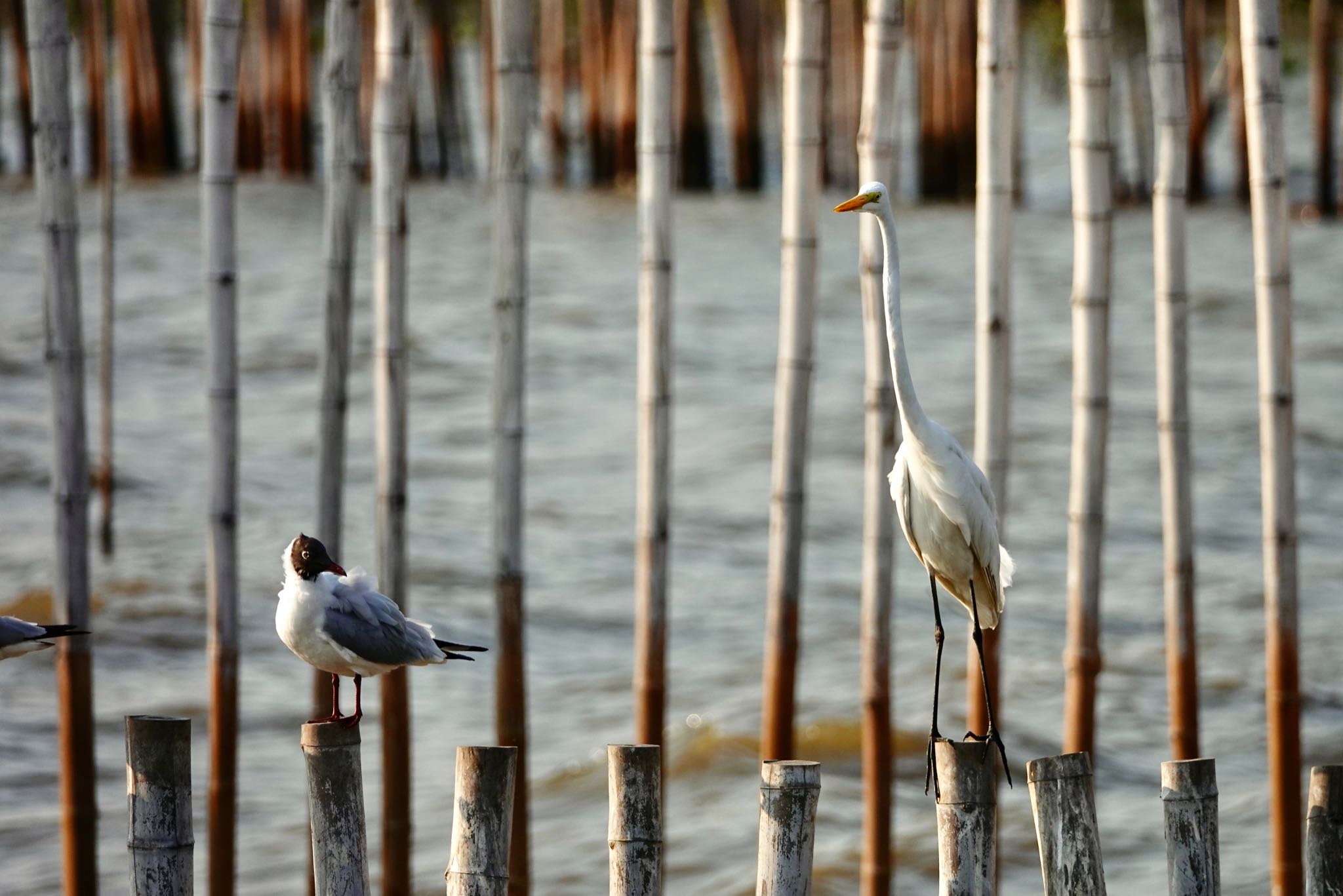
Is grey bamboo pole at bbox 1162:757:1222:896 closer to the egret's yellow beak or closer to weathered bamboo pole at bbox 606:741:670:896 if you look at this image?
weathered bamboo pole at bbox 606:741:670:896

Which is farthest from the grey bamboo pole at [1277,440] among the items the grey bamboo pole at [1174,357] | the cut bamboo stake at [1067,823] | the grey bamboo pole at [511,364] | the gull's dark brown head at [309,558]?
the gull's dark brown head at [309,558]

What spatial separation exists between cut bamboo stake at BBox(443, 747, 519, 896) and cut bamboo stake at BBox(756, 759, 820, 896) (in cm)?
74

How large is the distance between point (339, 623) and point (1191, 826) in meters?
2.61

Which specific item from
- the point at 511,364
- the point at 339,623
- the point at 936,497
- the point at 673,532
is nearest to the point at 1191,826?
the point at 936,497

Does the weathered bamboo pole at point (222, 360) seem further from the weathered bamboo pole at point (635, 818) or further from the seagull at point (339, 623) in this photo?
the weathered bamboo pole at point (635, 818)

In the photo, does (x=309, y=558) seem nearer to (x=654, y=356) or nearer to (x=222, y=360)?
(x=222, y=360)

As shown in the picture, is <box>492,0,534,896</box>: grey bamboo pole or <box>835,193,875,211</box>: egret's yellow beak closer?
<box>835,193,875,211</box>: egret's yellow beak

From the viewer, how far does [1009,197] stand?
7219 mm

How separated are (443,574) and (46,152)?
25.2 feet

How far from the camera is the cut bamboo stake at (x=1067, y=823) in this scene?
5.02m

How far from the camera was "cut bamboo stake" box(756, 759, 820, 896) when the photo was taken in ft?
16.4

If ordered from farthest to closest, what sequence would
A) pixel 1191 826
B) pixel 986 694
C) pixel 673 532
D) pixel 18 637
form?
pixel 673 532, pixel 986 694, pixel 18 637, pixel 1191 826

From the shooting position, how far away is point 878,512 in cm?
740

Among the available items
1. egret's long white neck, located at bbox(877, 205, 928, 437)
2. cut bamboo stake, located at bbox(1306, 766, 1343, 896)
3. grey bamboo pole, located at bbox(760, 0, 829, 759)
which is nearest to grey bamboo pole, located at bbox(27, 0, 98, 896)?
grey bamboo pole, located at bbox(760, 0, 829, 759)
